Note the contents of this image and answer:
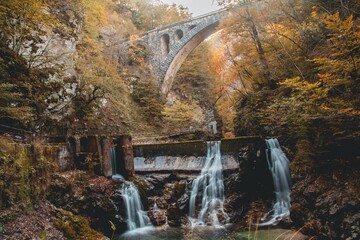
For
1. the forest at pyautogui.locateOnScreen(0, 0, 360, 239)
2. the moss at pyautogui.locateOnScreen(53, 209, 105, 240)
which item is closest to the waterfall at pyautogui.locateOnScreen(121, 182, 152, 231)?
the forest at pyautogui.locateOnScreen(0, 0, 360, 239)

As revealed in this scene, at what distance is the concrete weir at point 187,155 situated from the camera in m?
10.6

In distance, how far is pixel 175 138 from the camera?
17953 millimetres

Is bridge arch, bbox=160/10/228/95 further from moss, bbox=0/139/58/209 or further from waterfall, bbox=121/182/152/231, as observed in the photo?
moss, bbox=0/139/58/209

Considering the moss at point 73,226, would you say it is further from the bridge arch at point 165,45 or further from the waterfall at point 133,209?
the bridge arch at point 165,45

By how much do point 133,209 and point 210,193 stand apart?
9.78 feet

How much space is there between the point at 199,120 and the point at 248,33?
8.20m

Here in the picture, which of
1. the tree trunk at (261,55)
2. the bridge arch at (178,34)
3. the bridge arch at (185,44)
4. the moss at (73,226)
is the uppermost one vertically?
the bridge arch at (178,34)

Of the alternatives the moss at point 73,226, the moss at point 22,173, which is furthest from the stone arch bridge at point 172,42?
the moss at point 73,226

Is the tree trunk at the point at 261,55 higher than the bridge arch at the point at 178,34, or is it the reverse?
the bridge arch at the point at 178,34

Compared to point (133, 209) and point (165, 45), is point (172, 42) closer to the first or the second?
point (165, 45)

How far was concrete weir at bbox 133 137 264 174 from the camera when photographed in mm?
10602

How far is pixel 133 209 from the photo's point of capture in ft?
28.7

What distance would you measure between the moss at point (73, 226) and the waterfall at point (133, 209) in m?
1.97

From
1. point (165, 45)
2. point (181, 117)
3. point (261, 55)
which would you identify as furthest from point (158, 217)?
point (165, 45)
